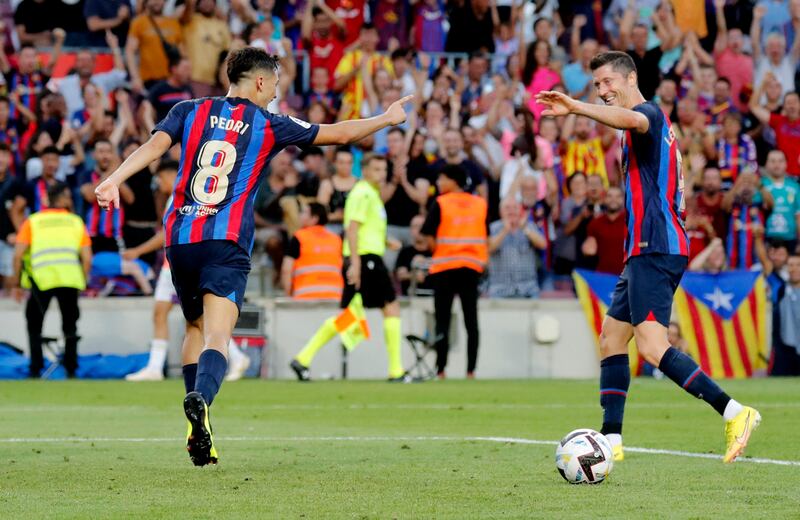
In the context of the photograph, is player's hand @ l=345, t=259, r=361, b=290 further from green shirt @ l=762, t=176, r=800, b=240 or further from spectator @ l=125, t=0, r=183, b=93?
green shirt @ l=762, t=176, r=800, b=240

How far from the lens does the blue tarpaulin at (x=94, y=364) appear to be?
61.0 ft

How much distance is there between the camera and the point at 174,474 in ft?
24.6

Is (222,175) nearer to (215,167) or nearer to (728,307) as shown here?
(215,167)

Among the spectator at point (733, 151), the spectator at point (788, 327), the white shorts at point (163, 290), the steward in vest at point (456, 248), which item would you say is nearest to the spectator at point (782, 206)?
the spectator at point (733, 151)

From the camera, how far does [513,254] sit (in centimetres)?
1966

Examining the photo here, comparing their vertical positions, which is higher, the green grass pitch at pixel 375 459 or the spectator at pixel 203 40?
the spectator at pixel 203 40

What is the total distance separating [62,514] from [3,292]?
14189mm

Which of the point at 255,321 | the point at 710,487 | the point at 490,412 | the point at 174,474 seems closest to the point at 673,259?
the point at 710,487

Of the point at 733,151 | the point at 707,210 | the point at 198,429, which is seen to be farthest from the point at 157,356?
the point at 198,429

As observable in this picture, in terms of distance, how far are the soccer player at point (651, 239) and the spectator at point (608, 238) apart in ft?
36.6

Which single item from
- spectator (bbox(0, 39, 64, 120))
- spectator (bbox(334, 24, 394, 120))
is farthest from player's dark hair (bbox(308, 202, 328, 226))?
spectator (bbox(0, 39, 64, 120))

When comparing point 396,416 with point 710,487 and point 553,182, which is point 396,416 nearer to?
point 710,487

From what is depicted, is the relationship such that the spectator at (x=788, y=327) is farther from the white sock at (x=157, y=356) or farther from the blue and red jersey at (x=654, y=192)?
the blue and red jersey at (x=654, y=192)

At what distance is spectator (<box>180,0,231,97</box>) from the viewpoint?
2145cm
